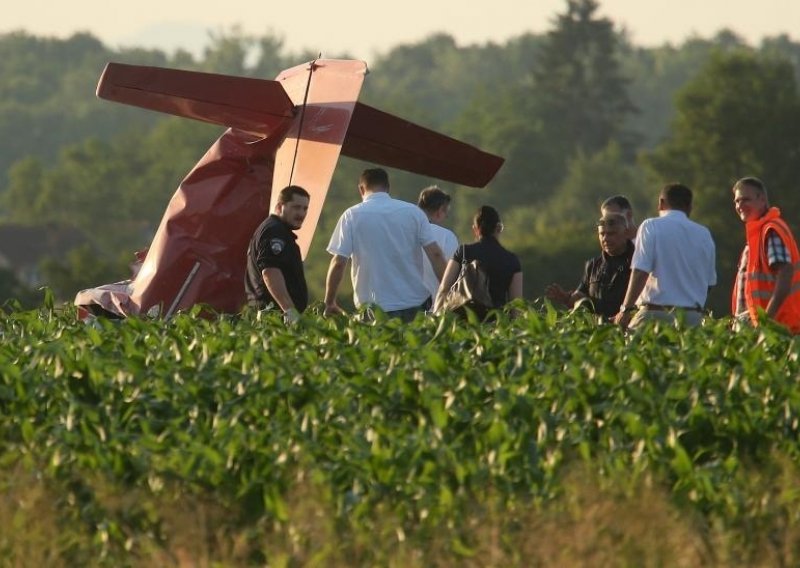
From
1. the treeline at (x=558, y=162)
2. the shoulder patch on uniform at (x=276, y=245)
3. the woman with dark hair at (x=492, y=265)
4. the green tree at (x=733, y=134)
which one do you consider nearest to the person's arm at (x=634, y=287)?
the woman with dark hair at (x=492, y=265)

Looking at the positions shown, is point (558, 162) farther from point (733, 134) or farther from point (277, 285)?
point (277, 285)

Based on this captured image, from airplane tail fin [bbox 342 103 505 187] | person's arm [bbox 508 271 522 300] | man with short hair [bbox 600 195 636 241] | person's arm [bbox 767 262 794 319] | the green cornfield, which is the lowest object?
the green cornfield

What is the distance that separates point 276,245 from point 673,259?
7.65 feet

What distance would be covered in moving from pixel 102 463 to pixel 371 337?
2225mm

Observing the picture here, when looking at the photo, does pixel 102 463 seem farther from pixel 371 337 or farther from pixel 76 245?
pixel 76 245

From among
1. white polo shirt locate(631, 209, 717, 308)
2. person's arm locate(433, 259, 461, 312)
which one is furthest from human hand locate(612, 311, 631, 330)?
person's arm locate(433, 259, 461, 312)

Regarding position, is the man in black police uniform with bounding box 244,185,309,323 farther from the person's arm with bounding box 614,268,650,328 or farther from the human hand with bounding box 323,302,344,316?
the person's arm with bounding box 614,268,650,328

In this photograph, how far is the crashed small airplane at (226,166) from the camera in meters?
14.0

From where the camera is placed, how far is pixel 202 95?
14.1 meters

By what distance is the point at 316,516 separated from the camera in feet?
23.6

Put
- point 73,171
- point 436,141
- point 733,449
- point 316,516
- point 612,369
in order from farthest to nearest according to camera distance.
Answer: point 73,171 < point 436,141 < point 612,369 < point 733,449 < point 316,516

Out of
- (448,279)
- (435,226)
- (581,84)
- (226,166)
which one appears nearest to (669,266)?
(448,279)

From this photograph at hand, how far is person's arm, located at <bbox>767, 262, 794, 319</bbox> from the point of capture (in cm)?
1198

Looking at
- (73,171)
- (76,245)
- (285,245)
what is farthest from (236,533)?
(73,171)
